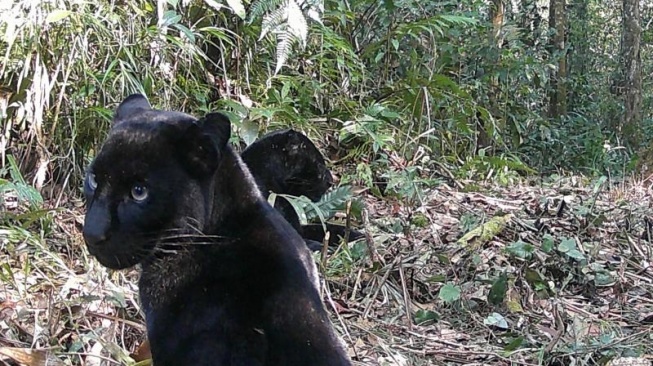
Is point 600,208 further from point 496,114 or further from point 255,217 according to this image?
point 496,114

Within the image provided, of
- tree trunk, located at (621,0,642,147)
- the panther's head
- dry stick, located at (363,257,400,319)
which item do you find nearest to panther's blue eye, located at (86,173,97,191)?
the panther's head

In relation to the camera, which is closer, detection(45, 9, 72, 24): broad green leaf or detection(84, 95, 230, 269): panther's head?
detection(84, 95, 230, 269): panther's head

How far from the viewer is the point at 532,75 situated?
10125 mm

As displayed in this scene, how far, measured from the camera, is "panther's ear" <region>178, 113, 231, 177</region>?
217cm

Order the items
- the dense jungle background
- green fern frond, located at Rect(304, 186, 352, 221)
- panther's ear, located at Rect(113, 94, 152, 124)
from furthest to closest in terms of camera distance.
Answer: green fern frond, located at Rect(304, 186, 352, 221) → the dense jungle background → panther's ear, located at Rect(113, 94, 152, 124)

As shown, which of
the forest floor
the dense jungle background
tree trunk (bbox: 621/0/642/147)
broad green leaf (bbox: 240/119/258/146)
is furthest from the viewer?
tree trunk (bbox: 621/0/642/147)

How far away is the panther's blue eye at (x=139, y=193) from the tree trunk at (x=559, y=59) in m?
10.9

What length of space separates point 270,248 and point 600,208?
3.51m

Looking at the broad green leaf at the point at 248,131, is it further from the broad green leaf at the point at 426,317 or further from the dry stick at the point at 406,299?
the broad green leaf at the point at 426,317

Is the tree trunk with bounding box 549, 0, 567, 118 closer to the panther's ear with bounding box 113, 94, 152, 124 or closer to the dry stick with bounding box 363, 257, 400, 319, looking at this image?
the dry stick with bounding box 363, 257, 400, 319

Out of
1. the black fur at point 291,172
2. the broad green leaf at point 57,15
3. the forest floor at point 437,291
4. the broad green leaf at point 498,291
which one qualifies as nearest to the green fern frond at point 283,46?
the black fur at point 291,172

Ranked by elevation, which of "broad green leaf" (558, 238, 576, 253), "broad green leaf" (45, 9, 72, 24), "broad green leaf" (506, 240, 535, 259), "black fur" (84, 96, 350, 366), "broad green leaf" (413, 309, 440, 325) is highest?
"broad green leaf" (45, 9, 72, 24)

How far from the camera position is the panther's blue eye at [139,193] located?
215 cm

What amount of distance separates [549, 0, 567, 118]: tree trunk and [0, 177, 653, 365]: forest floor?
8.32 meters
